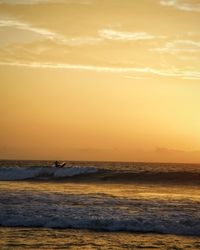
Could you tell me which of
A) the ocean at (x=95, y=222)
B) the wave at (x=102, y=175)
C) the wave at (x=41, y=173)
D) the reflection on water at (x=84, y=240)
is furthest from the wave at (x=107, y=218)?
the wave at (x=41, y=173)

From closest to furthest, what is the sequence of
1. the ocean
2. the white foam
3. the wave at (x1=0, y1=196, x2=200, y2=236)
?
the ocean < the wave at (x1=0, y1=196, x2=200, y2=236) < the white foam

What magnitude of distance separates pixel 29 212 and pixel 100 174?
29.4m

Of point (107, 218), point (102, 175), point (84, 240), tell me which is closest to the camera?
point (84, 240)

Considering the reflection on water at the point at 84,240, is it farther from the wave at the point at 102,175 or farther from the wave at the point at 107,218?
the wave at the point at 102,175

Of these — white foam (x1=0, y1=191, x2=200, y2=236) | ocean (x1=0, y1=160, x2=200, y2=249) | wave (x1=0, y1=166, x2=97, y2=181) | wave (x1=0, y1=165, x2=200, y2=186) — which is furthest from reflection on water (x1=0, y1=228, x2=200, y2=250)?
wave (x1=0, y1=166, x2=97, y2=181)

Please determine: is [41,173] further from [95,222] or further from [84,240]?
[84,240]

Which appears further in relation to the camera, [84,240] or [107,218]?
[107,218]

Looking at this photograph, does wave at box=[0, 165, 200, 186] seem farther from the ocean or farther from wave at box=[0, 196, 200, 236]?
wave at box=[0, 196, 200, 236]


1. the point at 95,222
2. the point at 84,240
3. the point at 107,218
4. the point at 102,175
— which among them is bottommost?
the point at 84,240

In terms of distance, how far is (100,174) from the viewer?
47188 mm

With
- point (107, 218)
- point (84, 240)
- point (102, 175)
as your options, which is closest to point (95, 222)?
point (107, 218)

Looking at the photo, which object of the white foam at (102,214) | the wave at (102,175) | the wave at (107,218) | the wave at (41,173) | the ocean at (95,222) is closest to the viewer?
the ocean at (95,222)

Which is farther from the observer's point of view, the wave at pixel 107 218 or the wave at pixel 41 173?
the wave at pixel 41 173

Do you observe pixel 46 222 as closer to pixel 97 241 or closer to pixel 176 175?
pixel 97 241
